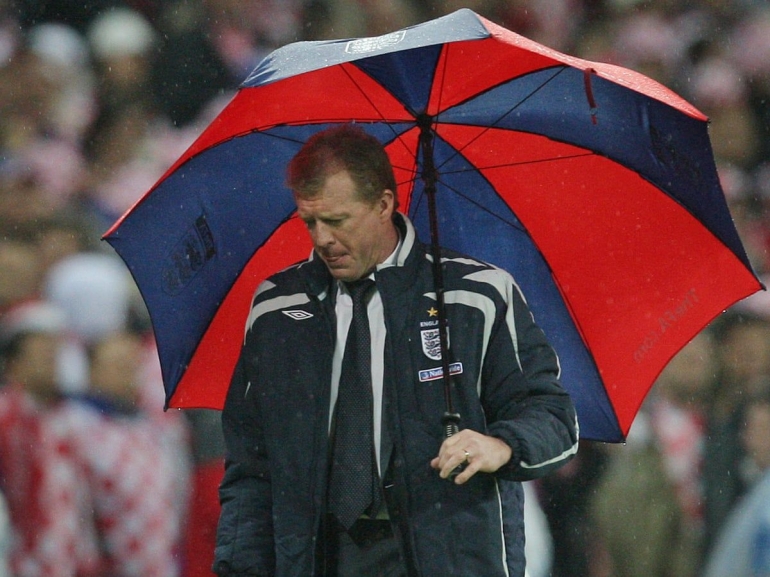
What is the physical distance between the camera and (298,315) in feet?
7.04

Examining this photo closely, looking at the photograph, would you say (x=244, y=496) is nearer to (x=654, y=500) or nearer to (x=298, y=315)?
(x=298, y=315)

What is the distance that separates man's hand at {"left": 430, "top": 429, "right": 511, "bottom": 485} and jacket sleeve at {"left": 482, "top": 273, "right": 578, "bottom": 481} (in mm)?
106

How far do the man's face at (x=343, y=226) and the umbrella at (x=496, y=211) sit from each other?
0.20m

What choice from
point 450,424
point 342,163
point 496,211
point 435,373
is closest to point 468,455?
point 450,424

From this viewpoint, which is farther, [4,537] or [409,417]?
[4,537]

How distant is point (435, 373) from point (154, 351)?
7.01 ft

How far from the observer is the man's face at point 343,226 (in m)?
2.09

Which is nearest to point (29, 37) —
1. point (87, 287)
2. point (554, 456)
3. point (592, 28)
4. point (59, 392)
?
point (87, 287)

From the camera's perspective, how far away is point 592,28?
5.54m

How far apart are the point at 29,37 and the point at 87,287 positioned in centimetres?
111

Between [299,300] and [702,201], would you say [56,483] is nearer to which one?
[299,300]

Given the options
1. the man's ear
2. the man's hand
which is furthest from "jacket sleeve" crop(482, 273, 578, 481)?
the man's ear

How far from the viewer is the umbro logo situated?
2.14m

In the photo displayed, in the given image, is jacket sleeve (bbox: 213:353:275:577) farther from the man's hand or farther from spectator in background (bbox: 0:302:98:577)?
spectator in background (bbox: 0:302:98:577)
